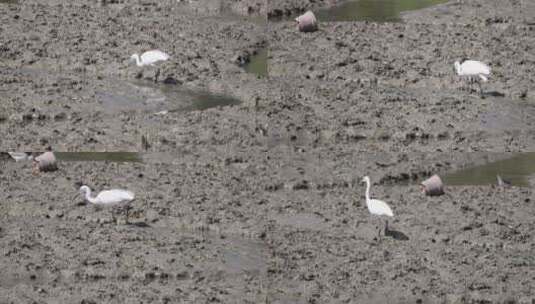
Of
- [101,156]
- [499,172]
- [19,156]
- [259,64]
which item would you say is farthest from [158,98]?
[499,172]

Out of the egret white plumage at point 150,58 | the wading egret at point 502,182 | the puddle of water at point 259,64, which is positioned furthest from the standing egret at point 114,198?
the puddle of water at point 259,64

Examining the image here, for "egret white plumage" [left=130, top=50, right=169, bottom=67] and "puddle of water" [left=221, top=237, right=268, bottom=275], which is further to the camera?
"egret white plumage" [left=130, top=50, right=169, bottom=67]

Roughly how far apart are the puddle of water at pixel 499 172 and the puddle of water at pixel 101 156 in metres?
2.45

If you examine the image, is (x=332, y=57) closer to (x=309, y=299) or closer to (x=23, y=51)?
(x=23, y=51)

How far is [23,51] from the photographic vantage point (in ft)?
59.5

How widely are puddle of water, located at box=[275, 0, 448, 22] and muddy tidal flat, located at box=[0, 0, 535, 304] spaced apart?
5 centimetres

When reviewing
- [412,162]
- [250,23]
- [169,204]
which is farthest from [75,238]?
[250,23]

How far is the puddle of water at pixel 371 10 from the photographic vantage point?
776 inches

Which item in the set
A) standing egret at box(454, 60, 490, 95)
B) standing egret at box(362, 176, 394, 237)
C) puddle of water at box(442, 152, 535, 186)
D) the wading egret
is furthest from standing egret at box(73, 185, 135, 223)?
standing egret at box(454, 60, 490, 95)

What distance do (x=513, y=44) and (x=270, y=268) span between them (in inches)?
245

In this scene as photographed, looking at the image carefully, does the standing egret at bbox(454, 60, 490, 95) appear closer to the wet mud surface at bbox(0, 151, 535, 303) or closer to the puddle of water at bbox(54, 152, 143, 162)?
the wet mud surface at bbox(0, 151, 535, 303)

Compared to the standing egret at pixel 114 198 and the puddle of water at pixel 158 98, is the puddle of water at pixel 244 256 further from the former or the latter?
the puddle of water at pixel 158 98

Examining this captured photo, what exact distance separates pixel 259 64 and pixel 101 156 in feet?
9.16

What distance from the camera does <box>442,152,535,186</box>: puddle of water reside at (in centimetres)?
1503
